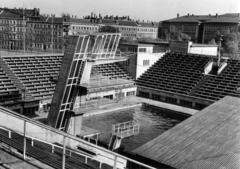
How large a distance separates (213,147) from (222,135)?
155 centimetres

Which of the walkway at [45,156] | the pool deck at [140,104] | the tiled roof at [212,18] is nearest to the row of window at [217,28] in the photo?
the tiled roof at [212,18]

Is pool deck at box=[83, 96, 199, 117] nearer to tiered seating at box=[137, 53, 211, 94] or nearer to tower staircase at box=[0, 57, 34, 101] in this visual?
tiered seating at box=[137, 53, 211, 94]

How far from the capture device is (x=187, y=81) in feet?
119

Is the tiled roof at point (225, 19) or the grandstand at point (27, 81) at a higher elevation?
the tiled roof at point (225, 19)

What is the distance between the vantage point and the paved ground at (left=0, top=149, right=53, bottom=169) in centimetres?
632

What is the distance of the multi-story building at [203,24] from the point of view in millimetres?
106188

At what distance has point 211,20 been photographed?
112 m

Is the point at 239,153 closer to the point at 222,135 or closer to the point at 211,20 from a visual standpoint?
the point at 222,135

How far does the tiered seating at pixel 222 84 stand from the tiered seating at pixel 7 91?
19.5 meters

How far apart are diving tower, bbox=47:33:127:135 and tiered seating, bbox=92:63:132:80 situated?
54.4 ft

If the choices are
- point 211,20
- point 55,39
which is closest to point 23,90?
point 55,39

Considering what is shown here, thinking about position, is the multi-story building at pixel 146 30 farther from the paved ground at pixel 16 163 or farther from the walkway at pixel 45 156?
the paved ground at pixel 16 163

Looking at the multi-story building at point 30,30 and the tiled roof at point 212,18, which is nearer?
the multi-story building at point 30,30

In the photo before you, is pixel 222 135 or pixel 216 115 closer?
pixel 222 135
